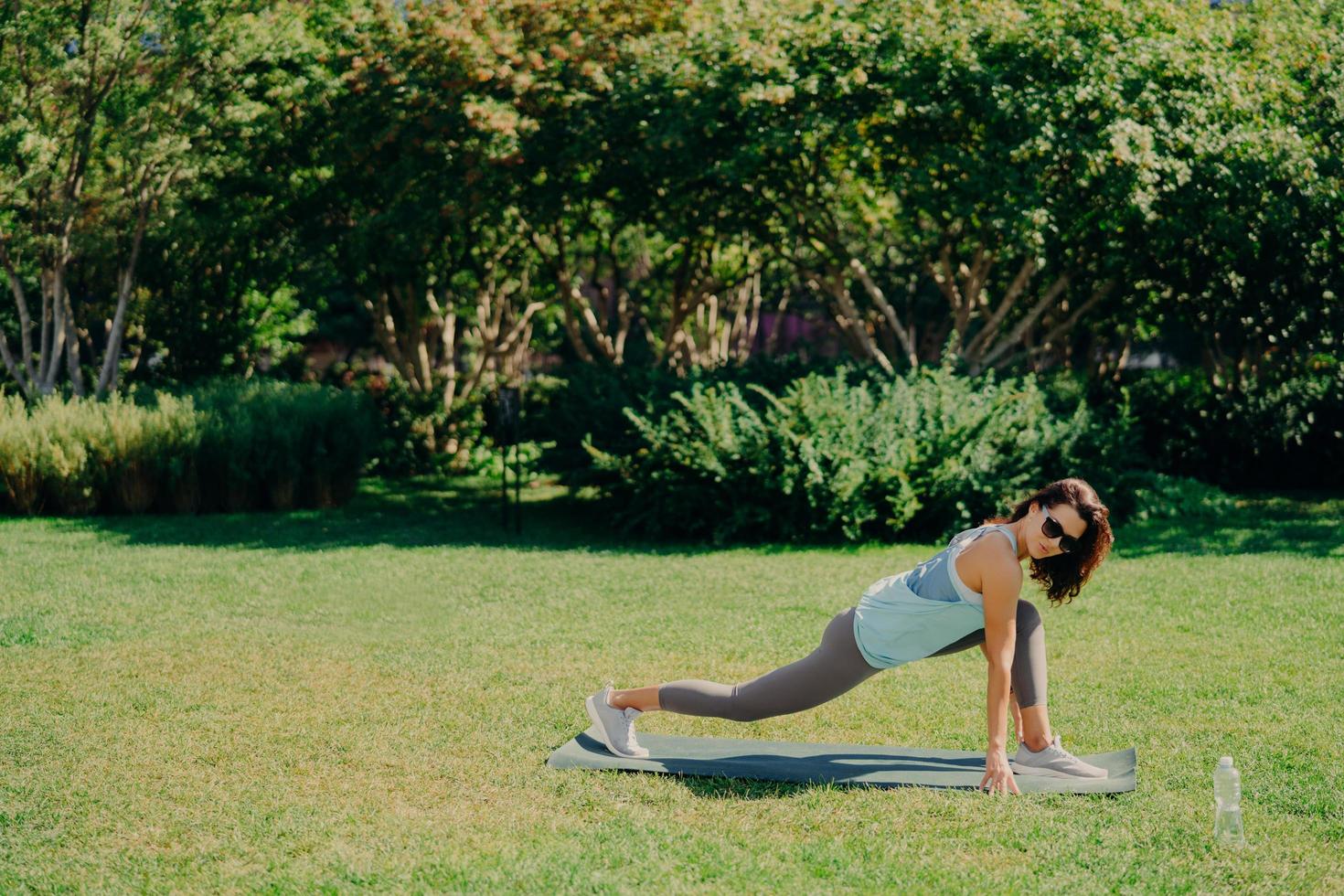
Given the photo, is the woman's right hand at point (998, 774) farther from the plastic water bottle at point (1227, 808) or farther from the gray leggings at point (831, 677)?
the plastic water bottle at point (1227, 808)

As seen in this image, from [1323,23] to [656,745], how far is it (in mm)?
13074

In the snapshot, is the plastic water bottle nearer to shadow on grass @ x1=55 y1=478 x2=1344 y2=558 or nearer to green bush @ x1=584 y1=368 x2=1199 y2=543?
shadow on grass @ x1=55 y1=478 x2=1344 y2=558

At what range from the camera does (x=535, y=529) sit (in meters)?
13.3

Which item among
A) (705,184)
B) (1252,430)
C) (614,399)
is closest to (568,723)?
(614,399)

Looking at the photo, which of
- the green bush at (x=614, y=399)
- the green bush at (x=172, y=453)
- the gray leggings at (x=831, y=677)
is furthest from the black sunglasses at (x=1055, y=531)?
the green bush at (x=172, y=453)

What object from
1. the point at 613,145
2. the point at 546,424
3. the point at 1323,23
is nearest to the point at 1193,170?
the point at 1323,23

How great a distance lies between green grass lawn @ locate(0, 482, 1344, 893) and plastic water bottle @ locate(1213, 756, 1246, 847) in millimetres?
64

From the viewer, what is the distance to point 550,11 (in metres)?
15.4

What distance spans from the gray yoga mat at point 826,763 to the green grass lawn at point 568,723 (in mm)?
102

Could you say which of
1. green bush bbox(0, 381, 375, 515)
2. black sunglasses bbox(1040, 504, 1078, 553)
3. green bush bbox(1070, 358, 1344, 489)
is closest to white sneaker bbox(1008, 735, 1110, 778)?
black sunglasses bbox(1040, 504, 1078, 553)

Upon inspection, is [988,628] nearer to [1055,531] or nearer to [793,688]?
[1055,531]

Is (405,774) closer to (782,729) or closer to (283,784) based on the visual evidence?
(283,784)

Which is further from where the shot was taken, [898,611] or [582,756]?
[582,756]

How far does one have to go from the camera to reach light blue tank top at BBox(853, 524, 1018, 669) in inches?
203
